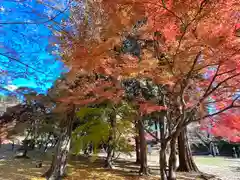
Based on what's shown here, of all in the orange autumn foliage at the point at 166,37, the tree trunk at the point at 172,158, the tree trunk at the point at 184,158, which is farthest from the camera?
the tree trunk at the point at 184,158

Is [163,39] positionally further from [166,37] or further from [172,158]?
[172,158]

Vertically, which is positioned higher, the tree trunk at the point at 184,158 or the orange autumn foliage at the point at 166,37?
the orange autumn foliage at the point at 166,37

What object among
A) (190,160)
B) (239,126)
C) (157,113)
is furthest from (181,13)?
(190,160)

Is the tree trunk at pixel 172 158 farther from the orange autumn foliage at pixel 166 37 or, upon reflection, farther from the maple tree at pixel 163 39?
the orange autumn foliage at pixel 166 37

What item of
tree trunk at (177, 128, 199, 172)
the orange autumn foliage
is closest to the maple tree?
the orange autumn foliage

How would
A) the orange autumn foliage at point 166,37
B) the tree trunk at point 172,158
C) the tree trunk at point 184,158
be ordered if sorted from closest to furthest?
the orange autumn foliage at point 166,37
the tree trunk at point 172,158
the tree trunk at point 184,158

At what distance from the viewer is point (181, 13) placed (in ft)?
10.4

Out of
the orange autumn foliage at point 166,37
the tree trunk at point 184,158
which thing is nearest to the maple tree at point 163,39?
the orange autumn foliage at point 166,37

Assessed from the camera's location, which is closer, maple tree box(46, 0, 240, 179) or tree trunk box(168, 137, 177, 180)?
maple tree box(46, 0, 240, 179)

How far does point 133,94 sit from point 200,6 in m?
6.05

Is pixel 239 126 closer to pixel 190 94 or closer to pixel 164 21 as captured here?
pixel 190 94

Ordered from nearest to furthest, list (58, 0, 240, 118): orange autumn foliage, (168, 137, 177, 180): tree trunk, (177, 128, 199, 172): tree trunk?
(58, 0, 240, 118): orange autumn foliage < (168, 137, 177, 180): tree trunk < (177, 128, 199, 172): tree trunk

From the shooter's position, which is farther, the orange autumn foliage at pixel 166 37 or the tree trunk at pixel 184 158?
the tree trunk at pixel 184 158

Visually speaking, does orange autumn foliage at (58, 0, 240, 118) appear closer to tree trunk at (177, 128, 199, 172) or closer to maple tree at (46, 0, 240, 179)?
maple tree at (46, 0, 240, 179)
